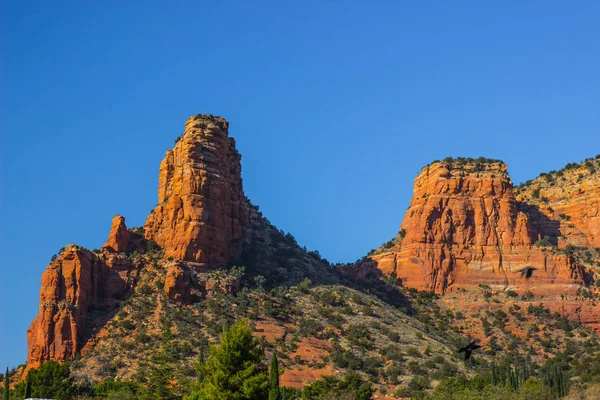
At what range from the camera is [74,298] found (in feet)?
372

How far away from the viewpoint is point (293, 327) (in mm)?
118500

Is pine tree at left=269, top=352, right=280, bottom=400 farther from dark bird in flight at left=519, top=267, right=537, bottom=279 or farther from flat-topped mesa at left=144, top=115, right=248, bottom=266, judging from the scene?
flat-topped mesa at left=144, top=115, right=248, bottom=266

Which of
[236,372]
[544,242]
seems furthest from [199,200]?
[236,372]

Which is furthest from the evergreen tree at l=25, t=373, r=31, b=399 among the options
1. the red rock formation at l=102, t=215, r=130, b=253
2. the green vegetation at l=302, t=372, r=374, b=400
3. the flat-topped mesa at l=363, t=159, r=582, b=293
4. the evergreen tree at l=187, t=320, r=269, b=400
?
the flat-topped mesa at l=363, t=159, r=582, b=293

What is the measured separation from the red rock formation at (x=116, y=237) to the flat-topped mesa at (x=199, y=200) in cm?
441

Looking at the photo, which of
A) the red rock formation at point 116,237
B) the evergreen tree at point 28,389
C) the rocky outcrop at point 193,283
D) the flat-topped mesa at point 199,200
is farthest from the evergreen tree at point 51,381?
the flat-topped mesa at point 199,200

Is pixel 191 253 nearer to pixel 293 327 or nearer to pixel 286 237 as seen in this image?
pixel 293 327

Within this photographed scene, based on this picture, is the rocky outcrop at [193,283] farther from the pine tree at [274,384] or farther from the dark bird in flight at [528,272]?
the dark bird in flight at [528,272]

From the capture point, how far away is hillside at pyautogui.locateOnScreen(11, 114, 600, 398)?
111m

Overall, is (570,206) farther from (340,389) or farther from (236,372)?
(236,372)

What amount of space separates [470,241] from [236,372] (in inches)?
2924

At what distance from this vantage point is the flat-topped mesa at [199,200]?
124 meters

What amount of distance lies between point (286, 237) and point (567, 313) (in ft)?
118

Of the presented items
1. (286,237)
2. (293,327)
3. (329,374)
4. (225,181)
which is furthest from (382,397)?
(286,237)
